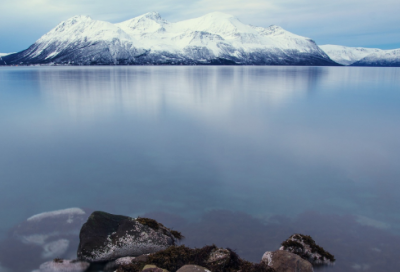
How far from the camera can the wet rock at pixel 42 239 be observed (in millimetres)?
5430

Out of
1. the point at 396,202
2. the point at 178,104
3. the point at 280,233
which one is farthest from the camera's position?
the point at 178,104

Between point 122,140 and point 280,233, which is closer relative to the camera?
point 280,233

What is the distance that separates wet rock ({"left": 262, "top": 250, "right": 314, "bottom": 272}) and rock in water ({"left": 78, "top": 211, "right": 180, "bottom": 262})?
1.91 meters

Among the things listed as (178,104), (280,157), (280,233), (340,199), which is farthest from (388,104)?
(280,233)

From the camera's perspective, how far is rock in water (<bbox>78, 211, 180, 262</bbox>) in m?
5.47

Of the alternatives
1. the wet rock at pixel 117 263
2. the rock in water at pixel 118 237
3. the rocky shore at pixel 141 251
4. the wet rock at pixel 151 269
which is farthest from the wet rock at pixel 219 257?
the wet rock at pixel 117 263

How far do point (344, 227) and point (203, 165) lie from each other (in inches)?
174

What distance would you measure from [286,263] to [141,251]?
8.29 feet

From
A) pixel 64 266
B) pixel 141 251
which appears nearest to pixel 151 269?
pixel 141 251

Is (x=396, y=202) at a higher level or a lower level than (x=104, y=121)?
lower

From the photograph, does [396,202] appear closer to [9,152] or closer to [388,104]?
[9,152]

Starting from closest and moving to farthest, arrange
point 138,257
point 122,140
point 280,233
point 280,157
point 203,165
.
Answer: point 138,257, point 280,233, point 203,165, point 280,157, point 122,140

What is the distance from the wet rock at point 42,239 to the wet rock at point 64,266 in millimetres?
168

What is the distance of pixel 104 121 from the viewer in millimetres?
15984
